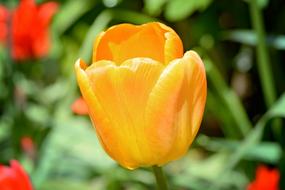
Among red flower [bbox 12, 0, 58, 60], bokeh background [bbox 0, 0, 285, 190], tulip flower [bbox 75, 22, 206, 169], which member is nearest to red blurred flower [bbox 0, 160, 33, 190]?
tulip flower [bbox 75, 22, 206, 169]

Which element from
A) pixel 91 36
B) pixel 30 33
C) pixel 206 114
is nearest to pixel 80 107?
pixel 91 36

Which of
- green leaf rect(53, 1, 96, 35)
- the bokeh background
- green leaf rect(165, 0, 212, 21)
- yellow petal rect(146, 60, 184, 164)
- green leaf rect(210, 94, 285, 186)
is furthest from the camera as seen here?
green leaf rect(53, 1, 96, 35)

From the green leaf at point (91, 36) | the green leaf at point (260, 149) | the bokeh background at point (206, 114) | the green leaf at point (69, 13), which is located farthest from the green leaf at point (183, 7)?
the green leaf at point (69, 13)

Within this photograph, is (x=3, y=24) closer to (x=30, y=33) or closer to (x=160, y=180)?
(x=30, y=33)

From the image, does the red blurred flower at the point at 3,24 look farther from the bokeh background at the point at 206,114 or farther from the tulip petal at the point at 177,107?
the tulip petal at the point at 177,107

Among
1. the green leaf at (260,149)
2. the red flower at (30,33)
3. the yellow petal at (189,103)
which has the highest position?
the yellow petal at (189,103)

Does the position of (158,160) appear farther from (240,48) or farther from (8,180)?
(240,48)

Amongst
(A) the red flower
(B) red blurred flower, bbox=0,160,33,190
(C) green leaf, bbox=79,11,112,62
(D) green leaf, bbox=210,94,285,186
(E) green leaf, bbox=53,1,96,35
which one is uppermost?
(B) red blurred flower, bbox=0,160,33,190

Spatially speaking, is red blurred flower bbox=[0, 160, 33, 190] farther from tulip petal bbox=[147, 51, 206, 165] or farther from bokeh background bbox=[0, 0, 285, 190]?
bokeh background bbox=[0, 0, 285, 190]
